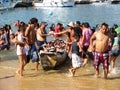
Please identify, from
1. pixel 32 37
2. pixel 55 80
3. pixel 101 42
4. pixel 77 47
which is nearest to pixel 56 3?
pixel 32 37

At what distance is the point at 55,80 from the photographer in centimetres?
1207

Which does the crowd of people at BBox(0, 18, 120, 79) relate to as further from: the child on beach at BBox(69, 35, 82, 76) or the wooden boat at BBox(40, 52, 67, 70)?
the wooden boat at BBox(40, 52, 67, 70)

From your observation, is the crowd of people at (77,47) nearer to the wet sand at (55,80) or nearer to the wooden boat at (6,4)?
the wet sand at (55,80)

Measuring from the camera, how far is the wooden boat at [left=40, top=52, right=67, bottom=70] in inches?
507

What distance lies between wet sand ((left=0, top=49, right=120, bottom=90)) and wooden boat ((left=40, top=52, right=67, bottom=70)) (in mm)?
193

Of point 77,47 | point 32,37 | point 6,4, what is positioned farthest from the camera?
point 6,4

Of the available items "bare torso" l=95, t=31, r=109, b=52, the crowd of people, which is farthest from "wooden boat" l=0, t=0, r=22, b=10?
"bare torso" l=95, t=31, r=109, b=52

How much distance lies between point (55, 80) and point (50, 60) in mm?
1072

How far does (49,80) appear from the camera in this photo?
39.6 feet

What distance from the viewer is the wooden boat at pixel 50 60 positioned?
507 inches

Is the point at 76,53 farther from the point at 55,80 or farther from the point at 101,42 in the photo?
the point at 55,80

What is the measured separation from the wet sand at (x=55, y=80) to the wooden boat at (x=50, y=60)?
19 centimetres

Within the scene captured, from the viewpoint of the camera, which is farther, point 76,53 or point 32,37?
point 32,37

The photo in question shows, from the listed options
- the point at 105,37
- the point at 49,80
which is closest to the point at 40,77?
the point at 49,80
